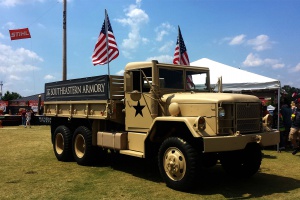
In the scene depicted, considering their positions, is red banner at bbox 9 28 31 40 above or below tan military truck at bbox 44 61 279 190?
above

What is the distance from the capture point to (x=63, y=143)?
9805 millimetres

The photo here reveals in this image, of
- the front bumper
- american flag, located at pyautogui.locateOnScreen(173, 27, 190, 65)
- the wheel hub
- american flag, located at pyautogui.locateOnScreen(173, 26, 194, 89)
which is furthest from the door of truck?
american flag, located at pyautogui.locateOnScreen(173, 27, 190, 65)

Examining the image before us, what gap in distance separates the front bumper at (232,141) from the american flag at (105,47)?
7400 mm

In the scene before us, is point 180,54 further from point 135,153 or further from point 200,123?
point 200,123

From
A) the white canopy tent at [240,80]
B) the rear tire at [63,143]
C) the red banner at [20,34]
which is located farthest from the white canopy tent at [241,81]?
the red banner at [20,34]

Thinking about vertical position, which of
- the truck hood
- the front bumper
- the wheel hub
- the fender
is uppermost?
the truck hood

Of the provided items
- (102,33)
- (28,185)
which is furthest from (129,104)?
(102,33)

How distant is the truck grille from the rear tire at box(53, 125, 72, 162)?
5.09 meters

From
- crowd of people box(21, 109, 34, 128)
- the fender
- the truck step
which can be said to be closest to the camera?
the fender

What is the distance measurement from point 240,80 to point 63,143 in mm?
7202

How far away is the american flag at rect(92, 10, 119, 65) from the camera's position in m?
12.7

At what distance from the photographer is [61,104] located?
10.1m

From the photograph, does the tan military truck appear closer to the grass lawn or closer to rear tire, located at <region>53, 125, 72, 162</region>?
rear tire, located at <region>53, 125, 72, 162</region>

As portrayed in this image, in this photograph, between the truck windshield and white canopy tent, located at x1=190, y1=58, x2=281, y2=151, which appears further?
white canopy tent, located at x1=190, y1=58, x2=281, y2=151
